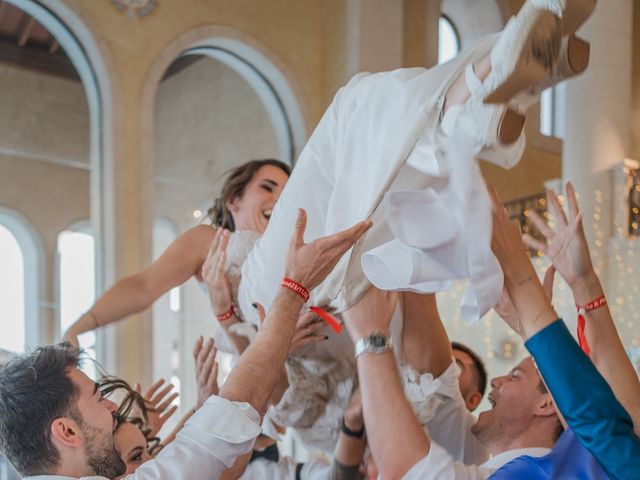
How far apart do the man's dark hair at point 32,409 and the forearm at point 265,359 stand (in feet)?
1.16

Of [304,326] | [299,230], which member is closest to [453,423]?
[304,326]

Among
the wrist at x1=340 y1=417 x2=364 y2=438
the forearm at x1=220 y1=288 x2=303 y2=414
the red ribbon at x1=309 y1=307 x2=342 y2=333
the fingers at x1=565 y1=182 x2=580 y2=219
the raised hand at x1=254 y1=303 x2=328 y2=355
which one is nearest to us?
the forearm at x1=220 y1=288 x2=303 y2=414

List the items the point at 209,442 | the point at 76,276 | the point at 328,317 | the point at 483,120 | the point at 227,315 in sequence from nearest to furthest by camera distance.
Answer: the point at 483,120 < the point at 209,442 < the point at 328,317 < the point at 227,315 < the point at 76,276

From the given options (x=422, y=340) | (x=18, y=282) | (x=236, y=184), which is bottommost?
(x=422, y=340)

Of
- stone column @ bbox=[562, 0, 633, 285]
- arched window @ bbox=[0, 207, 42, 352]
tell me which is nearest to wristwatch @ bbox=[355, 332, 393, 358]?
arched window @ bbox=[0, 207, 42, 352]

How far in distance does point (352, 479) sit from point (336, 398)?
404mm

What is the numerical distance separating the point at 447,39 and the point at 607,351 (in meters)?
10.1

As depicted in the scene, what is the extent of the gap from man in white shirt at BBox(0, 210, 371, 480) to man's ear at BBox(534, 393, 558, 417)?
730 millimetres

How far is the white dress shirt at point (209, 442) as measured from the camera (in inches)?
68.6

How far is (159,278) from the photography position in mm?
3283

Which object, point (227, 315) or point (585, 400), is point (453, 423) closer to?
point (227, 315)

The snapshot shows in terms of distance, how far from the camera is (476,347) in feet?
33.7

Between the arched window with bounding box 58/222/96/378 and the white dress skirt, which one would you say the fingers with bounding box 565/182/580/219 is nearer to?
the white dress skirt

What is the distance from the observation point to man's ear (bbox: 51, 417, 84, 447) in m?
1.85
